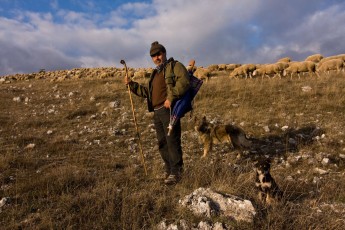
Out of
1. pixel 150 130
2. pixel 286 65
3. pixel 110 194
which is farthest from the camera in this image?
pixel 286 65

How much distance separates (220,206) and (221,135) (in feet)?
14.2

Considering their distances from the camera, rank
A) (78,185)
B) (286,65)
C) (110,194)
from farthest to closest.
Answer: (286,65) → (78,185) → (110,194)

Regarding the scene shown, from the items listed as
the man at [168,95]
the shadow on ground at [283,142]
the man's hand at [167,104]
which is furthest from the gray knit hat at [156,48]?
the shadow on ground at [283,142]

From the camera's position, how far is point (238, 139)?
789cm

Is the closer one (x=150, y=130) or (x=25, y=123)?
(x=150, y=130)

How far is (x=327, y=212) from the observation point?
405 centimetres

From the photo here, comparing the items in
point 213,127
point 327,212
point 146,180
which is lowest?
point 327,212

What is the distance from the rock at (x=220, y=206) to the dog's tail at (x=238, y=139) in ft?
12.8

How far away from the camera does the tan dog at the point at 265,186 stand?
4.31 metres

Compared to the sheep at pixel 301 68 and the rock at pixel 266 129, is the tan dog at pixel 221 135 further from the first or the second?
the sheep at pixel 301 68

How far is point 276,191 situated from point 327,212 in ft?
2.30

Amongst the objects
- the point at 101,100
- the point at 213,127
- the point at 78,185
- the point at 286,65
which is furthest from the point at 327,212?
the point at 286,65

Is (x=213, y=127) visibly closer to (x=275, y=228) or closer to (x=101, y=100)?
→ (x=275, y=228)

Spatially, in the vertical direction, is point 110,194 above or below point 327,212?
above
